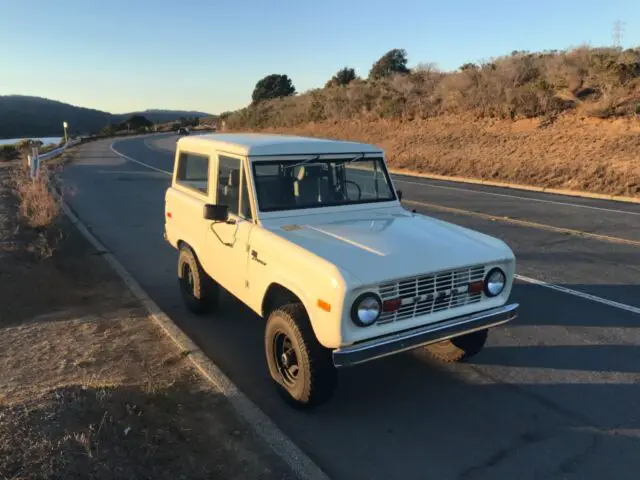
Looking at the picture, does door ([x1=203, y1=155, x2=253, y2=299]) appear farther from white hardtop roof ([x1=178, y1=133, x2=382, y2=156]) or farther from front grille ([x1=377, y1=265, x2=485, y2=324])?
front grille ([x1=377, y1=265, x2=485, y2=324])

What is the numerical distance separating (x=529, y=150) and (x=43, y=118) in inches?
4425

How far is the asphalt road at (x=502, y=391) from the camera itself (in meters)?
3.51

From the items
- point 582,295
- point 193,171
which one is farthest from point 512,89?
point 193,171

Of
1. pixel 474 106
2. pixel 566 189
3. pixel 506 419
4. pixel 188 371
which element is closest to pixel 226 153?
pixel 188 371

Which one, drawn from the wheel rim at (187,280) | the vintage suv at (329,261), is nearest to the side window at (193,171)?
the vintage suv at (329,261)

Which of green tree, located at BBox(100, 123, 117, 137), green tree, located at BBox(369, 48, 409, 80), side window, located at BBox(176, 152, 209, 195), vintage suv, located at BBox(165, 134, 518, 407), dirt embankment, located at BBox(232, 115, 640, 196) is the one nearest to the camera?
vintage suv, located at BBox(165, 134, 518, 407)

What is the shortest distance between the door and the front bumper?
1.41 m

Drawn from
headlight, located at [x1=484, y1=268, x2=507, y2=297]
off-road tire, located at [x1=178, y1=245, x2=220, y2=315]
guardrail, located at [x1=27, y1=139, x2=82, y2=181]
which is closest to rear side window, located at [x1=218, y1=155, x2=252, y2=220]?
off-road tire, located at [x1=178, y1=245, x2=220, y2=315]

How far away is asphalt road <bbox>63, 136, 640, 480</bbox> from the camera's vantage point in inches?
138

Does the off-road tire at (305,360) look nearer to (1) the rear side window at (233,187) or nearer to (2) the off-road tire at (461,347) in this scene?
(1) the rear side window at (233,187)

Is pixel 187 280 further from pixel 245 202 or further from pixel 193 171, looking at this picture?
pixel 245 202

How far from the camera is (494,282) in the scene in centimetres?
419

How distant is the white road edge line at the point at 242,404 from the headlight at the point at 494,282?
1.83 metres

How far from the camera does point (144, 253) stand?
9.04 m
